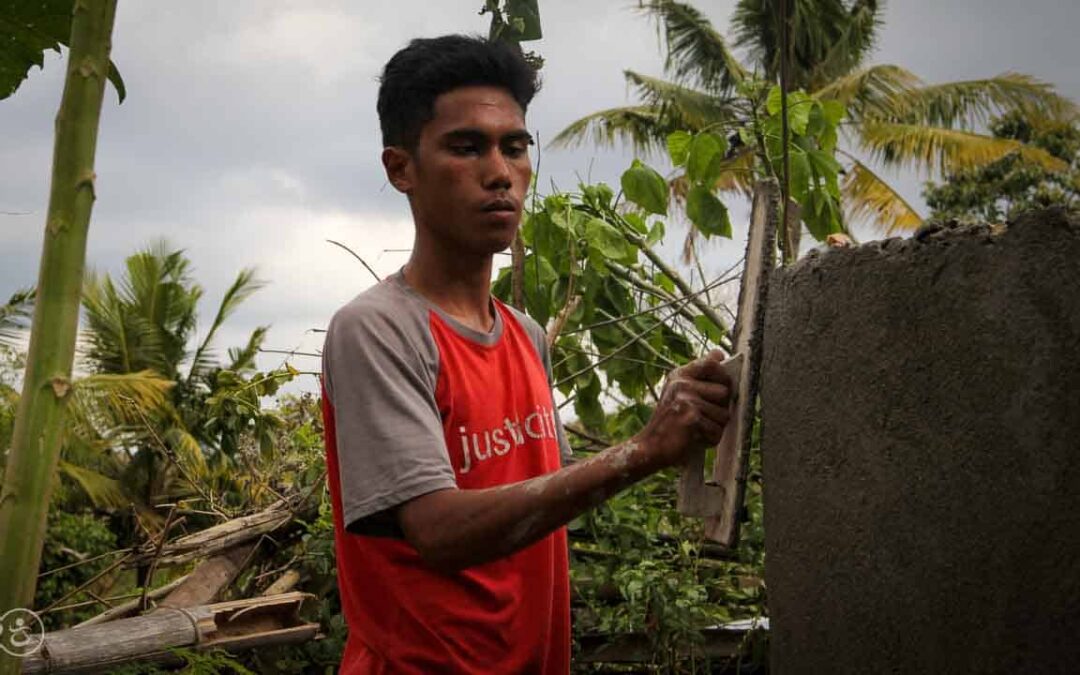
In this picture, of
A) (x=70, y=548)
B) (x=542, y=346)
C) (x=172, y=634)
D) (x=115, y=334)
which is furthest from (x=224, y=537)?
(x=115, y=334)

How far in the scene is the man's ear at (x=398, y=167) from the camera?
2.21 m

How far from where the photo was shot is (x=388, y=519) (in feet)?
6.28

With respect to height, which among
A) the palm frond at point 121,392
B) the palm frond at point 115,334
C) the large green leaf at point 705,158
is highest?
the palm frond at point 115,334

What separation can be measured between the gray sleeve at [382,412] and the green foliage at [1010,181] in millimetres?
16611

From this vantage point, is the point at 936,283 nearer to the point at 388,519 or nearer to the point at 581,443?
the point at 388,519

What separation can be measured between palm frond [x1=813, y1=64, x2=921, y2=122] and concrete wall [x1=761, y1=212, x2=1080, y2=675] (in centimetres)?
2246

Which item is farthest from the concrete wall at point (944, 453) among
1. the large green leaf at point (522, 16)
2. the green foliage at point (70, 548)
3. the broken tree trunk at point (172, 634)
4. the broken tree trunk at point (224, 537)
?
the green foliage at point (70, 548)

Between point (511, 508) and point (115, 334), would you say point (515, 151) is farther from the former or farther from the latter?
point (115, 334)

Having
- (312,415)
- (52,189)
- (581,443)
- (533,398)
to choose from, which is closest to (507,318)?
(533,398)

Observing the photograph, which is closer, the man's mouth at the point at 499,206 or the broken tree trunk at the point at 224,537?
the man's mouth at the point at 499,206

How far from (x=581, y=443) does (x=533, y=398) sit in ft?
10.1

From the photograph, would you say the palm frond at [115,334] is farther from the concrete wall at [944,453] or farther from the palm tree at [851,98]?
the concrete wall at [944,453]

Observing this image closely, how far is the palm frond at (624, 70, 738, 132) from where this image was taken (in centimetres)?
2467

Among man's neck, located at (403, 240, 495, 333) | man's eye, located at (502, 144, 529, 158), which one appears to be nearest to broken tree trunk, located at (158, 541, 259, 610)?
man's neck, located at (403, 240, 495, 333)
